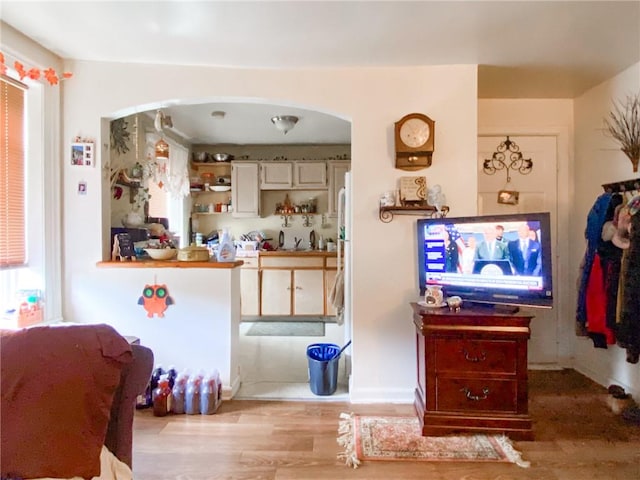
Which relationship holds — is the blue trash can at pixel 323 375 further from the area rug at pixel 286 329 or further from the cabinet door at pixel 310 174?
the cabinet door at pixel 310 174

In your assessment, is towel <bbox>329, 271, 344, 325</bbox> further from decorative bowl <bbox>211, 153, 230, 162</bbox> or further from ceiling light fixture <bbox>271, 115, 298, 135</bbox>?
decorative bowl <bbox>211, 153, 230, 162</bbox>

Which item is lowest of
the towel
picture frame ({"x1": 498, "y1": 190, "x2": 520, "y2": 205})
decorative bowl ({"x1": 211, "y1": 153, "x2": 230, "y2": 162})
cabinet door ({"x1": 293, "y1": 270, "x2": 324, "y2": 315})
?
cabinet door ({"x1": 293, "y1": 270, "x2": 324, "y2": 315})

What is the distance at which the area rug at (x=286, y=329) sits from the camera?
453 centimetres

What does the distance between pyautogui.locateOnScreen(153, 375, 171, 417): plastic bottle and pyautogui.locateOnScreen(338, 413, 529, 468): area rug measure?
1.13 meters

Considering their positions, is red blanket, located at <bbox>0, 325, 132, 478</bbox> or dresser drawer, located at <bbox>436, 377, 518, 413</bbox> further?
dresser drawer, located at <bbox>436, 377, 518, 413</bbox>

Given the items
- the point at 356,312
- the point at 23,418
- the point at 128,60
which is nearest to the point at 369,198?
the point at 356,312

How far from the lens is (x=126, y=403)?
1.38 meters

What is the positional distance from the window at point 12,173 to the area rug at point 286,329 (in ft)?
8.38

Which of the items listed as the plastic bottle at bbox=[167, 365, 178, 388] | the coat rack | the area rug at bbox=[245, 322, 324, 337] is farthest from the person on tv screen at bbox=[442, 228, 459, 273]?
the area rug at bbox=[245, 322, 324, 337]

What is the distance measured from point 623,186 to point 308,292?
3448mm


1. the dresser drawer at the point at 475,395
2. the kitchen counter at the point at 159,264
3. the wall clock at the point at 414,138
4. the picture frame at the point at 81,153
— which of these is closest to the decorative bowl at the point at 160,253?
the kitchen counter at the point at 159,264

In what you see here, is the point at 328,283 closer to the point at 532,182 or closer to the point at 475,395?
the point at 532,182

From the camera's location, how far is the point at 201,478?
1.90 m

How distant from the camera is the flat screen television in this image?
224cm
